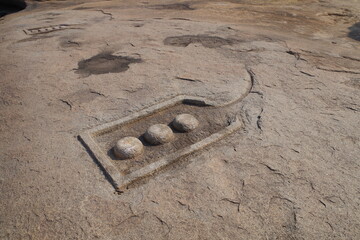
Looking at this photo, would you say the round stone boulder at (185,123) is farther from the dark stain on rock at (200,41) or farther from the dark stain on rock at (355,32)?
the dark stain on rock at (355,32)

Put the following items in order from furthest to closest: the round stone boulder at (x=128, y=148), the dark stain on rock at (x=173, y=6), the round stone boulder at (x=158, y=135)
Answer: the dark stain on rock at (x=173, y=6) → the round stone boulder at (x=158, y=135) → the round stone boulder at (x=128, y=148)

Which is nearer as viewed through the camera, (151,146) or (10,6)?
(151,146)

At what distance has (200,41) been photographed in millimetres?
4883

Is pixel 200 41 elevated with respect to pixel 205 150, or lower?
elevated

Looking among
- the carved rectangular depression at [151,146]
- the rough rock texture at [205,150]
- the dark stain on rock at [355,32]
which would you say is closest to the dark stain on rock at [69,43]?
the rough rock texture at [205,150]

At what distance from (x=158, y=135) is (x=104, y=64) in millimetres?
2047

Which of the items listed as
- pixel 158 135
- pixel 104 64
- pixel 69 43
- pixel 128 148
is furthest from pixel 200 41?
pixel 128 148

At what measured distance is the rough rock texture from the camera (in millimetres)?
1886

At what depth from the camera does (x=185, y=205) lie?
1.99 m

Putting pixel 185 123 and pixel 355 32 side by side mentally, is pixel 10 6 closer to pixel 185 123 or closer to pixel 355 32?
pixel 185 123

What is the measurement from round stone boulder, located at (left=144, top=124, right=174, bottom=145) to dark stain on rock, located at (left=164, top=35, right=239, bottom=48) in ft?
8.18

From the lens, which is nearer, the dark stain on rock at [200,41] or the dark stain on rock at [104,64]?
the dark stain on rock at [104,64]

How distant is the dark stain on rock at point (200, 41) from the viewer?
187 inches

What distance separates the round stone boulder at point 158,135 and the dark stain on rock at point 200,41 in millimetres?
2494
